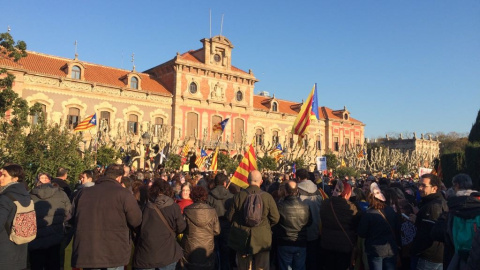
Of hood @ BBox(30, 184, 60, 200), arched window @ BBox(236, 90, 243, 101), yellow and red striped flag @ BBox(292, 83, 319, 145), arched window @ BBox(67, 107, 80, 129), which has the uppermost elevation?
arched window @ BBox(236, 90, 243, 101)

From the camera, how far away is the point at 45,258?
6.37 m

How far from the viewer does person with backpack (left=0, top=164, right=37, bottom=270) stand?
4434 mm

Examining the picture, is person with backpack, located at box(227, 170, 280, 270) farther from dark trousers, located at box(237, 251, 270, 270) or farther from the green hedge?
the green hedge

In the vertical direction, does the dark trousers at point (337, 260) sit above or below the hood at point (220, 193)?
below

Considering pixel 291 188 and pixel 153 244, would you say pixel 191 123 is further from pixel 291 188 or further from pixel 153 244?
pixel 153 244

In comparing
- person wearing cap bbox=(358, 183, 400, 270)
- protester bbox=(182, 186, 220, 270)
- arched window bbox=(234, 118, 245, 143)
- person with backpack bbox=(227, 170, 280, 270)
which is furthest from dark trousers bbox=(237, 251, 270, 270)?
arched window bbox=(234, 118, 245, 143)

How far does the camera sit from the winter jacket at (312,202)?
671cm

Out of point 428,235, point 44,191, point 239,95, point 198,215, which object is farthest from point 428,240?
point 239,95

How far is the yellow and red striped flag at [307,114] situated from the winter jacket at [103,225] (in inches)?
480

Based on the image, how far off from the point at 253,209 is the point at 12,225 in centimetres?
306

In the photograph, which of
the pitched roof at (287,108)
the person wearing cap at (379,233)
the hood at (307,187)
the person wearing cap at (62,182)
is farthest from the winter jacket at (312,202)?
the pitched roof at (287,108)

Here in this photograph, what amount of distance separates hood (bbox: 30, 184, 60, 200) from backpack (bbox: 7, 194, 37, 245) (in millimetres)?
1495

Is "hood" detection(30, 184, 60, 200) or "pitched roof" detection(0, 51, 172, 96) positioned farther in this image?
"pitched roof" detection(0, 51, 172, 96)

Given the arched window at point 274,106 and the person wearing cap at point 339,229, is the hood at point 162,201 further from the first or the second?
the arched window at point 274,106
